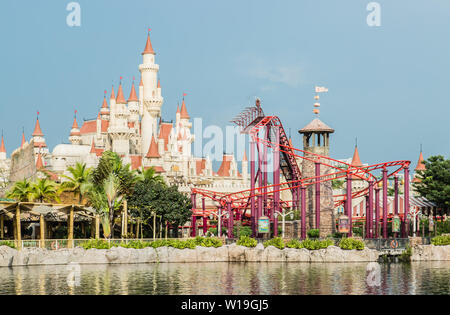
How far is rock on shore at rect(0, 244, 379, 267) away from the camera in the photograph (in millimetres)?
39594

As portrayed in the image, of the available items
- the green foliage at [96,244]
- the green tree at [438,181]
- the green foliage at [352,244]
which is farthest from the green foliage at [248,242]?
the green tree at [438,181]

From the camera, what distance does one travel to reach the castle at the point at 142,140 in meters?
117

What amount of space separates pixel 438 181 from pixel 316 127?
60.9 feet

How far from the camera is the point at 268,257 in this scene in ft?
137

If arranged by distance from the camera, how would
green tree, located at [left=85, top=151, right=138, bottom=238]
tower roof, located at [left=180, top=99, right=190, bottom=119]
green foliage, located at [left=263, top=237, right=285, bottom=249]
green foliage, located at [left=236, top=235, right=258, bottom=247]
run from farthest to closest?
tower roof, located at [left=180, top=99, right=190, bottom=119] → green tree, located at [left=85, top=151, right=138, bottom=238] → green foliage, located at [left=236, top=235, right=258, bottom=247] → green foliage, located at [left=263, top=237, right=285, bottom=249]

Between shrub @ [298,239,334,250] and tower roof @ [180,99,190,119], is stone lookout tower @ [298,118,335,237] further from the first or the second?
tower roof @ [180,99,190,119]

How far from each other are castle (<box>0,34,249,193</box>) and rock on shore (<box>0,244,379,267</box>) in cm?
6414

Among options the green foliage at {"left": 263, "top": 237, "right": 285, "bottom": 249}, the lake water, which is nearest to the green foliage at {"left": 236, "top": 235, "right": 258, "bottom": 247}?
the green foliage at {"left": 263, "top": 237, "right": 285, "bottom": 249}

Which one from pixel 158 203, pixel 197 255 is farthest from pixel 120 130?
pixel 197 255

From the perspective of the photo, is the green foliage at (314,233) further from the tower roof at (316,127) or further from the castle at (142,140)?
the castle at (142,140)

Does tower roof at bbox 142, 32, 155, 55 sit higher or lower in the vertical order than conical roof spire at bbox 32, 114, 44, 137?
higher
